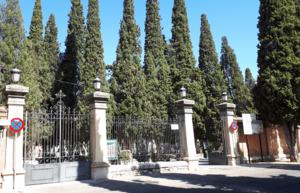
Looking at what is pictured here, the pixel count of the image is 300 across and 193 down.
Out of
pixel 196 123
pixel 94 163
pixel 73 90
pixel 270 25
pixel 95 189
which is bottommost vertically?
pixel 95 189

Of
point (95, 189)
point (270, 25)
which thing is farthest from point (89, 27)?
point (95, 189)

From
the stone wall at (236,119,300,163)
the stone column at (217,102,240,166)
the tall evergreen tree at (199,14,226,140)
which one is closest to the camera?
the stone column at (217,102,240,166)

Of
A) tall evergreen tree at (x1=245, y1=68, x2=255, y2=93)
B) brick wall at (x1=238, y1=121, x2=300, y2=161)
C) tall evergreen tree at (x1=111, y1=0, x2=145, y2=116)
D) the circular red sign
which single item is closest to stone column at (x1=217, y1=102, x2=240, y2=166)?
brick wall at (x1=238, y1=121, x2=300, y2=161)

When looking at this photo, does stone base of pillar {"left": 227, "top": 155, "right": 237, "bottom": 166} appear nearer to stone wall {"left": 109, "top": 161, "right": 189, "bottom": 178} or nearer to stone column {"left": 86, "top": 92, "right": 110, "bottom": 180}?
stone wall {"left": 109, "top": 161, "right": 189, "bottom": 178}

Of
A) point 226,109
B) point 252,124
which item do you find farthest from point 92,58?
point 252,124

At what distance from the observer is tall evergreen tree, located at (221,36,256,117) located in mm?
31609

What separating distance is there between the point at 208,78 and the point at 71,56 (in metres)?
16.3

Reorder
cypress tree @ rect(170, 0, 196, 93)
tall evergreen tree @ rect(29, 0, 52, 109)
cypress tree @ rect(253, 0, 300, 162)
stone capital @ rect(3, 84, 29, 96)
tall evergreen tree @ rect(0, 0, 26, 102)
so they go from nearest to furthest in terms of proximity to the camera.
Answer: stone capital @ rect(3, 84, 29, 96), cypress tree @ rect(253, 0, 300, 162), tall evergreen tree @ rect(0, 0, 26, 102), tall evergreen tree @ rect(29, 0, 52, 109), cypress tree @ rect(170, 0, 196, 93)

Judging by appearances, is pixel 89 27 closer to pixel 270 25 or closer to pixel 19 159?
pixel 270 25

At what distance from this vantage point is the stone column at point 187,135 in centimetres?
1245

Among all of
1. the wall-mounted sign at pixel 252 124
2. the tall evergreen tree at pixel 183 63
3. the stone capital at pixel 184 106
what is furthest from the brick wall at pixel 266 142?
the tall evergreen tree at pixel 183 63

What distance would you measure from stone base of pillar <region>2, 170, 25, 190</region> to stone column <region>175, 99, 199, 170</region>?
296 inches

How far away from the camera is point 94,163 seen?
985 centimetres

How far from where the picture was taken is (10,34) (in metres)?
19.6
